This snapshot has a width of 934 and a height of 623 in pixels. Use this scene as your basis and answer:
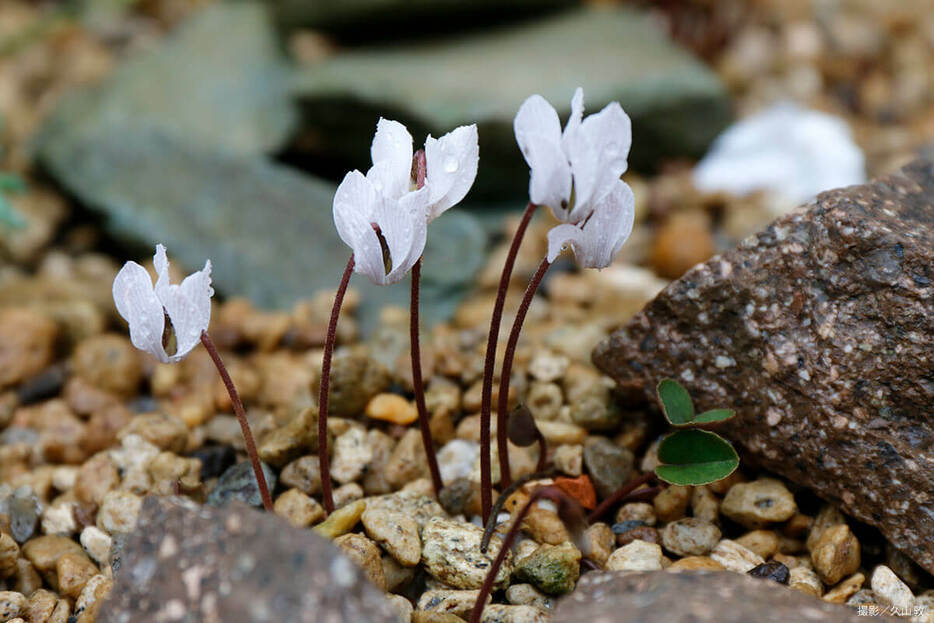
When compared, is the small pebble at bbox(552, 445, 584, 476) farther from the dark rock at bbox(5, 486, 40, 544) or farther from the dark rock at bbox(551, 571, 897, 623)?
the dark rock at bbox(5, 486, 40, 544)

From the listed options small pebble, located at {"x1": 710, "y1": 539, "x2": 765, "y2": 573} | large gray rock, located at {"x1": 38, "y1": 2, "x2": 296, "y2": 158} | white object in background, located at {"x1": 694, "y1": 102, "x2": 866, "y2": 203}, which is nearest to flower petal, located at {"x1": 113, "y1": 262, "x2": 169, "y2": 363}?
small pebble, located at {"x1": 710, "y1": 539, "x2": 765, "y2": 573}

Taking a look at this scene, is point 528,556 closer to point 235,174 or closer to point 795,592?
point 795,592

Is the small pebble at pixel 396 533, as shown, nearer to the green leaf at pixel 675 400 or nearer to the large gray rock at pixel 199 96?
the green leaf at pixel 675 400

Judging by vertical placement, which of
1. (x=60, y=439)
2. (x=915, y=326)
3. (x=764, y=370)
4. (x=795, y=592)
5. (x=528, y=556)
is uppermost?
(x=915, y=326)

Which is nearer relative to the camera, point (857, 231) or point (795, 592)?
point (795, 592)

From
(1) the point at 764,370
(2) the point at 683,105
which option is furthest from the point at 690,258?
(1) the point at 764,370

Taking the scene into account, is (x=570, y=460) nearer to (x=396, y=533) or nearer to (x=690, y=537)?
(x=690, y=537)

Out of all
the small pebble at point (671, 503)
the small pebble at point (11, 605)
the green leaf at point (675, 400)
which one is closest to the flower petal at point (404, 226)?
the green leaf at point (675, 400)
